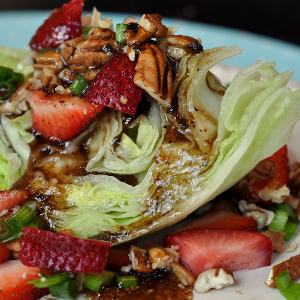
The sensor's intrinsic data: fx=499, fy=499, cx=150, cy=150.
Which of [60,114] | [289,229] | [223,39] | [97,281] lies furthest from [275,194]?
[223,39]

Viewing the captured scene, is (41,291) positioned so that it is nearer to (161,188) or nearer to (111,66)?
(161,188)

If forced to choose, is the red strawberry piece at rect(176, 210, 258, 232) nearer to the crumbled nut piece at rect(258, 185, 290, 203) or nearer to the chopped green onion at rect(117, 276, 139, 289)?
the crumbled nut piece at rect(258, 185, 290, 203)

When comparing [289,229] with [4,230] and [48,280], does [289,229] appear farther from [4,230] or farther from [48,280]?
[4,230]

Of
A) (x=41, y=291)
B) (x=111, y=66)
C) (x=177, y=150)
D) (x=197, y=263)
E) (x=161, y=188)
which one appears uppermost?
(x=111, y=66)

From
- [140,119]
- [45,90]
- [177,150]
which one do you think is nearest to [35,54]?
[45,90]

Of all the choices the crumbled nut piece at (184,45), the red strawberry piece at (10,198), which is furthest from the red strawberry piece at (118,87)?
the red strawberry piece at (10,198)

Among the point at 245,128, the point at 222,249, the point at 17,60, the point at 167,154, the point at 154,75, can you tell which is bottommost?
the point at 222,249
